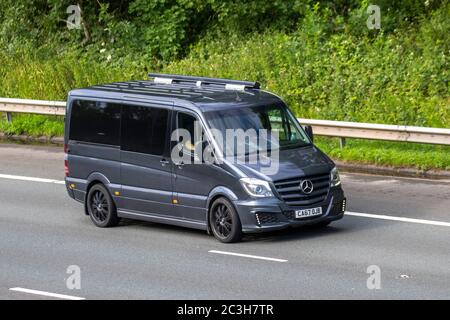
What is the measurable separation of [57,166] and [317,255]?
929 centimetres

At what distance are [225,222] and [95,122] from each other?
123 inches

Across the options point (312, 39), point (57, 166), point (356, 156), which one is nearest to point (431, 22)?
point (312, 39)

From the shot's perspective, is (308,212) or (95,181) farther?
(95,181)

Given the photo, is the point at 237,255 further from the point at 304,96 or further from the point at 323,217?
the point at 304,96

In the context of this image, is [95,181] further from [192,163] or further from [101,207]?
[192,163]

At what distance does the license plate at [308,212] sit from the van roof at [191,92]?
196 centimetres

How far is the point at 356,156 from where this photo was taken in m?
23.1

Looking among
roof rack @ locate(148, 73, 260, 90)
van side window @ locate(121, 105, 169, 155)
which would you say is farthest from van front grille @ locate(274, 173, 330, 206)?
roof rack @ locate(148, 73, 260, 90)

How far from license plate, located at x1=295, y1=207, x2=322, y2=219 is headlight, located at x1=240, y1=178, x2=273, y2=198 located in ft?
1.53

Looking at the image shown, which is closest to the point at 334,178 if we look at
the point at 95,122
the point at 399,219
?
the point at 399,219

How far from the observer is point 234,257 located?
637 inches

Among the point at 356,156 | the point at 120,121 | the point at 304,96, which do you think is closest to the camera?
Result: the point at 120,121
